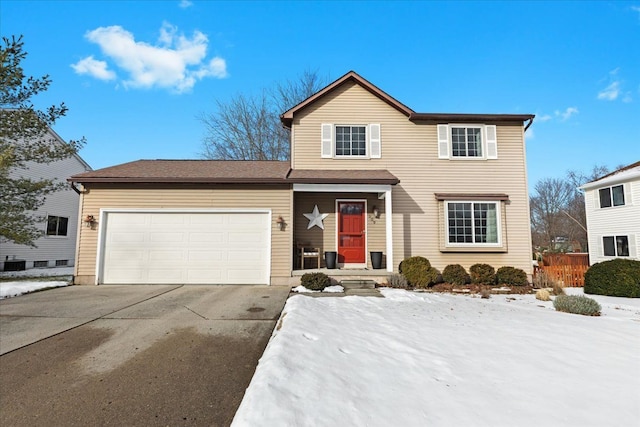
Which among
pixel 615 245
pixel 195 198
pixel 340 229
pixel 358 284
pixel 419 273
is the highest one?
pixel 195 198

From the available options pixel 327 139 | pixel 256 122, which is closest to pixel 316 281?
pixel 327 139

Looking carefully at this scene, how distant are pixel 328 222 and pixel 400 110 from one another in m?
→ 5.05

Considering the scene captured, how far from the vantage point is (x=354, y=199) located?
1069 cm

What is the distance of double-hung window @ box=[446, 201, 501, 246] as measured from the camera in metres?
9.98

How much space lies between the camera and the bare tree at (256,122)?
67.9ft

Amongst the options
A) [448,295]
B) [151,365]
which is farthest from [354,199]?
[151,365]

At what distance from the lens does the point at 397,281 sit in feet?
28.6

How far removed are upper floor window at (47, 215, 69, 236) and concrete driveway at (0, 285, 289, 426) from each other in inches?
469

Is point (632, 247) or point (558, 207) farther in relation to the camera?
point (558, 207)

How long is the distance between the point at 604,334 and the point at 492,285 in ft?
15.2

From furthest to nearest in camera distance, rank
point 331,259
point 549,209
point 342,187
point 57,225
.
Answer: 1. point 549,209
2. point 57,225
3. point 331,259
4. point 342,187

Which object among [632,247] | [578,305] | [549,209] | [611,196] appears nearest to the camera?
[578,305]

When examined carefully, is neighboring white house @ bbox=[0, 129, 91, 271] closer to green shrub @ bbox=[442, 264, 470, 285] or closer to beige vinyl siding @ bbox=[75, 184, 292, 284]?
beige vinyl siding @ bbox=[75, 184, 292, 284]

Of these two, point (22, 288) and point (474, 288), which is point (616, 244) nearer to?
point (474, 288)
